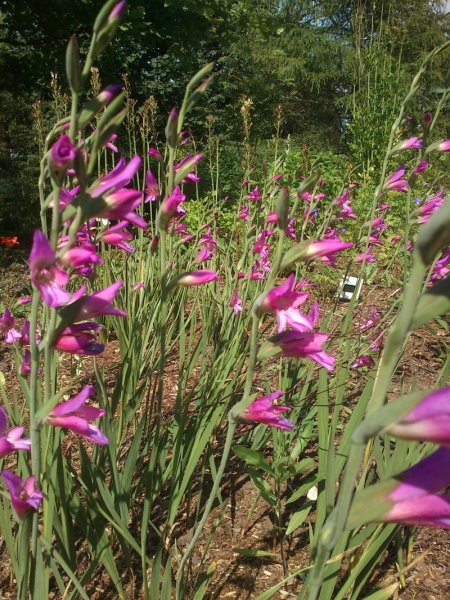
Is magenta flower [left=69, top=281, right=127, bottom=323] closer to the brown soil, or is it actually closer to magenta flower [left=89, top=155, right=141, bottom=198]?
magenta flower [left=89, top=155, right=141, bottom=198]

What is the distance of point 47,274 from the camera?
85cm

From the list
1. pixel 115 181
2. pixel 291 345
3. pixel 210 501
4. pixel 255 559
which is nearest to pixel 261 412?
pixel 291 345

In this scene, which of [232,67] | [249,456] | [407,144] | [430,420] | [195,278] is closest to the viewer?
[430,420]

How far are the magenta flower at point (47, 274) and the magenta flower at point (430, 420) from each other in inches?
21.1

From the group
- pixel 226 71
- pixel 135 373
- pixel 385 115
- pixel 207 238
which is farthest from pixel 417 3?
pixel 135 373

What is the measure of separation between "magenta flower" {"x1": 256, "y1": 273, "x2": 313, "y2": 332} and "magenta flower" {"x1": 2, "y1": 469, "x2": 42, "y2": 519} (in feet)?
1.65

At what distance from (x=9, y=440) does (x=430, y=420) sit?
81 centimetres

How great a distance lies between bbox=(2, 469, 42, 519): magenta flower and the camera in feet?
2.91

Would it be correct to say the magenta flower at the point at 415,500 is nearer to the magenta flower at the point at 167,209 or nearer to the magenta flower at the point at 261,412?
the magenta flower at the point at 261,412

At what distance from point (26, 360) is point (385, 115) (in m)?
7.40

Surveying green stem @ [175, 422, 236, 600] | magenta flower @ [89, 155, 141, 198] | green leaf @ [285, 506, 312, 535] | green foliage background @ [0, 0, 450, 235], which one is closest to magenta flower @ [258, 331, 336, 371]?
green stem @ [175, 422, 236, 600]

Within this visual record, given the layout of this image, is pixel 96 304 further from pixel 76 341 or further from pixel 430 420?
pixel 430 420

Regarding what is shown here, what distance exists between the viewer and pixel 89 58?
0.91 m

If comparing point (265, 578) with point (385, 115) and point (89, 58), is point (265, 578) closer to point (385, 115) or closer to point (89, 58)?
point (89, 58)
